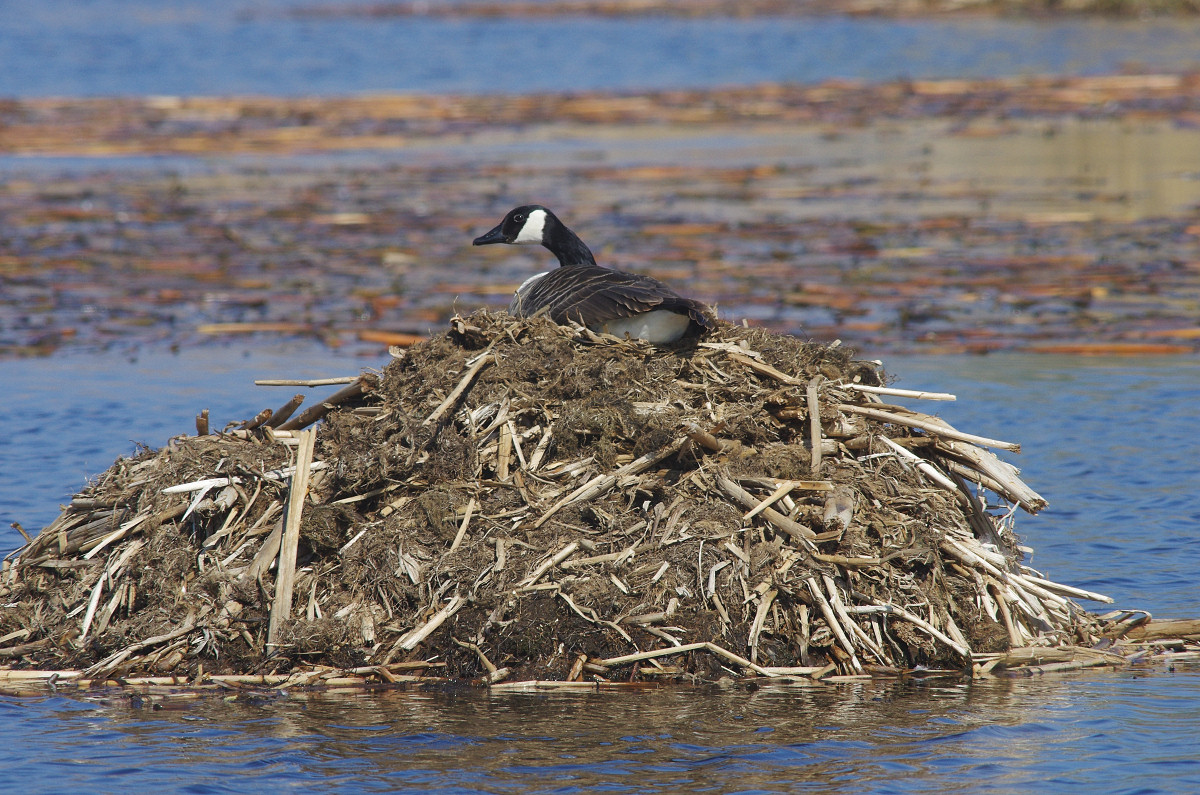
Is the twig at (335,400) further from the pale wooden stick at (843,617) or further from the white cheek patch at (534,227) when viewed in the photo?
the pale wooden stick at (843,617)

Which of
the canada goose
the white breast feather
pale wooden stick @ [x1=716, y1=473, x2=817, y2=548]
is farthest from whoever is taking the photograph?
the white breast feather

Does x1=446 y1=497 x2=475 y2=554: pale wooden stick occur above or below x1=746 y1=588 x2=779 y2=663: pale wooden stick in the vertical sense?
above

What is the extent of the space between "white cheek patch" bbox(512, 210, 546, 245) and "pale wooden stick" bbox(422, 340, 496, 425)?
2.41 meters

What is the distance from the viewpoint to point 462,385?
7.50 metres

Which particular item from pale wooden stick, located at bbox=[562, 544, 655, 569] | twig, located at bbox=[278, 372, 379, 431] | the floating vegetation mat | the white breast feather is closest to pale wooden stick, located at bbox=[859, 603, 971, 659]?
the floating vegetation mat

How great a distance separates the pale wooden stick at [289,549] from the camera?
6.93m

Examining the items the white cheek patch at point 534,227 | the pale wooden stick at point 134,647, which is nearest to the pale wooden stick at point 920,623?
the pale wooden stick at point 134,647

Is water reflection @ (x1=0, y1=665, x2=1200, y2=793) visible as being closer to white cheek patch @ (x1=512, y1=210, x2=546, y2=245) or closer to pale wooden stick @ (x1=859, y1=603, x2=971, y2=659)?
pale wooden stick @ (x1=859, y1=603, x2=971, y2=659)

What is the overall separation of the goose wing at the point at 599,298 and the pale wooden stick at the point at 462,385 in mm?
539

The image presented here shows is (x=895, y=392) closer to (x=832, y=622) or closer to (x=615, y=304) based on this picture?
(x=832, y=622)

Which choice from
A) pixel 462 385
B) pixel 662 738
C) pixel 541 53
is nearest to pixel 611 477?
pixel 462 385

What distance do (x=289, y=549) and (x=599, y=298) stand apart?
2.13 meters

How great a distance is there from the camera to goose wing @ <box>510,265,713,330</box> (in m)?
7.61

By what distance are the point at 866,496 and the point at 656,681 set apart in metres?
1.45
